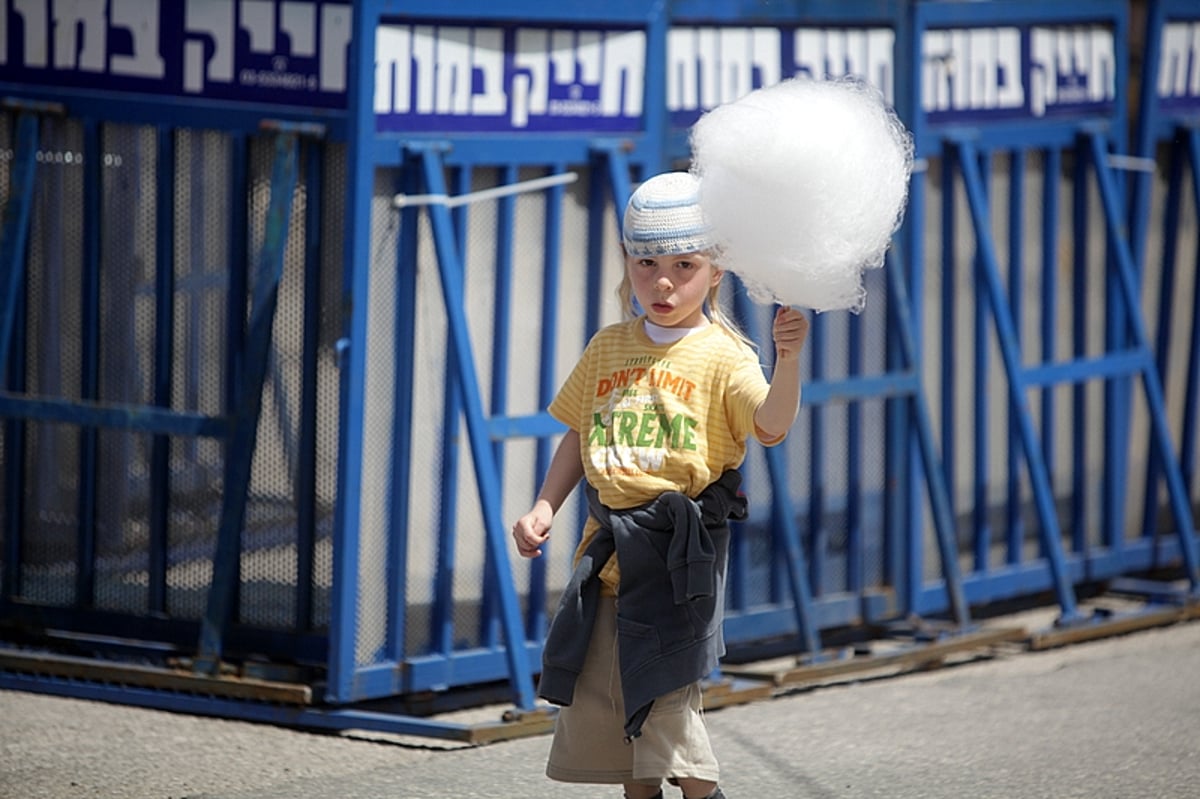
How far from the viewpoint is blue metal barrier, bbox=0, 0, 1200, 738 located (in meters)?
5.31

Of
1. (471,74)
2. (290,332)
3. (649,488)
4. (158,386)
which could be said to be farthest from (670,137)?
(649,488)

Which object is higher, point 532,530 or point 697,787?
point 532,530

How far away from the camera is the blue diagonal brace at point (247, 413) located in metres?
5.35

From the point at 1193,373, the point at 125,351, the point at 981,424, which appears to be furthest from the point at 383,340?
the point at 1193,373

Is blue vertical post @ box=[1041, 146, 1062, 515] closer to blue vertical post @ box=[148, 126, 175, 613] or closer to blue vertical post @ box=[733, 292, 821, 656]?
blue vertical post @ box=[733, 292, 821, 656]

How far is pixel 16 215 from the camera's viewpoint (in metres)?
5.59

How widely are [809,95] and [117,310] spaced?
9.01ft

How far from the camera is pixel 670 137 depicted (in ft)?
19.1

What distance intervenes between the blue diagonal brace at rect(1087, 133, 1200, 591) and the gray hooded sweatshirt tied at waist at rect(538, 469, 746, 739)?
134 inches

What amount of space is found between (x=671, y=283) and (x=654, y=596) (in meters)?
0.68

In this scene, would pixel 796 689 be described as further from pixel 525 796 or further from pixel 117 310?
pixel 117 310

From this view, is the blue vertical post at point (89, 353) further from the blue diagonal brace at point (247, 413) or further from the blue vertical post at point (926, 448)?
the blue vertical post at point (926, 448)

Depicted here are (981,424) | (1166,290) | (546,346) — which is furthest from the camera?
(1166,290)

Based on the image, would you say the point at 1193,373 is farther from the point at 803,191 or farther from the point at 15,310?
the point at 15,310
